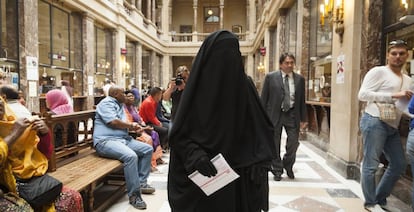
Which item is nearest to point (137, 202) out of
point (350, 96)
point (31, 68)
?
point (350, 96)

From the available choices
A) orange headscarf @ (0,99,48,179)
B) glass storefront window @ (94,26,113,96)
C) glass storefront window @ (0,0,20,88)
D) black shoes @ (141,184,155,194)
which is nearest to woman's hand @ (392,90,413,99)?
black shoes @ (141,184,155,194)

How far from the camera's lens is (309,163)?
5.51m

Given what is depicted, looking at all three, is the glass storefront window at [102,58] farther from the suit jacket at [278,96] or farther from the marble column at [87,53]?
the suit jacket at [278,96]

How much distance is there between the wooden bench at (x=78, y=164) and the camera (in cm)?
296

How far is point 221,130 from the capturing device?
1692 millimetres

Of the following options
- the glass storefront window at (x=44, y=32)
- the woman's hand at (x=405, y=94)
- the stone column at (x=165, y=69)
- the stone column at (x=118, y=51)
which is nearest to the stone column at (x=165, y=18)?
the stone column at (x=165, y=69)

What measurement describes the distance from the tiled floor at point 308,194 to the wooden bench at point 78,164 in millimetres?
316

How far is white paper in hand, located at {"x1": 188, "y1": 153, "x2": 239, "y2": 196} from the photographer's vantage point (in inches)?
64.2

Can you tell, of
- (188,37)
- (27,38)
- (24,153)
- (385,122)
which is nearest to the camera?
(24,153)

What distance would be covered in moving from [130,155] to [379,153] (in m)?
2.49

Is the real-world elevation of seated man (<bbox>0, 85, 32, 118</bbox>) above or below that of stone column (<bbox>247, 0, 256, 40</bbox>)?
below

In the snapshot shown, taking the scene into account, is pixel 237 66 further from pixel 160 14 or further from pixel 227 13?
pixel 227 13

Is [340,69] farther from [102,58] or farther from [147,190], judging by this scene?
[102,58]

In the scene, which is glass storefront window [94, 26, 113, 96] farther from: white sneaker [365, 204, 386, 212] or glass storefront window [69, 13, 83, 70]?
white sneaker [365, 204, 386, 212]
